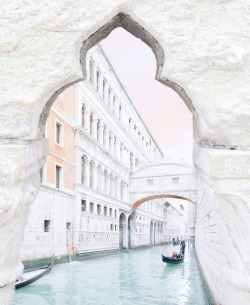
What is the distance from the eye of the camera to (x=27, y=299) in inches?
291

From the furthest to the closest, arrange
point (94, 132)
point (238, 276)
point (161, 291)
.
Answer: point (94, 132) < point (161, 291) < point (238, 276)

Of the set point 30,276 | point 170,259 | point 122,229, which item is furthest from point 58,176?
point 122,229

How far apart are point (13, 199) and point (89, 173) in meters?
15.3

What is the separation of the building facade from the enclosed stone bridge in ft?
3.17

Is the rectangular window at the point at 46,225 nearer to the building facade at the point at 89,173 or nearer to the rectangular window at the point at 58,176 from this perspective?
the building facade at the point at 89,173

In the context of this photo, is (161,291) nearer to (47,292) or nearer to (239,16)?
(47,292)

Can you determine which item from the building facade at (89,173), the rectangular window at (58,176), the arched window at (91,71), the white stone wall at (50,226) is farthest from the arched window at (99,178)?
the rectangular window at (58,176)

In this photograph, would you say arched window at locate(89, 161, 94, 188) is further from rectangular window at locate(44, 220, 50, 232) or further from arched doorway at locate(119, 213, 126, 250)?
arched doorway at locate(119, 213, 126, 250)

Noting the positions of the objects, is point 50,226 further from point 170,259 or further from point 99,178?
point 99,178

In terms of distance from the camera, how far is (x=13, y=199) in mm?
1686

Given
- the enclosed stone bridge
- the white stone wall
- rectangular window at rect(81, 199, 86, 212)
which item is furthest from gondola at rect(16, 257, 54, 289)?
the enclosed stone bridge

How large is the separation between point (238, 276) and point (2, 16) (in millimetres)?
1556

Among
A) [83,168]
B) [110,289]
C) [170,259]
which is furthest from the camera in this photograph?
[83,168]

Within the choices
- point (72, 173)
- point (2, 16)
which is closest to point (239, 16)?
point (2, 16)
